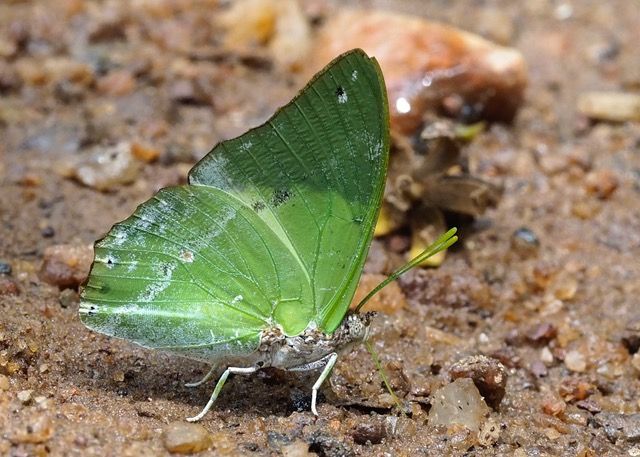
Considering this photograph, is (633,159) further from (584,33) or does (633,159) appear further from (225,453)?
(225,453)

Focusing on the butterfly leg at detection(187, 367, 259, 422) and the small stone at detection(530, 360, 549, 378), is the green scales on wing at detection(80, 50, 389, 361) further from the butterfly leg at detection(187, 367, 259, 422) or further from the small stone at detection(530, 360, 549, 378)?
the small stone at detection(530, 360, 549, 378)

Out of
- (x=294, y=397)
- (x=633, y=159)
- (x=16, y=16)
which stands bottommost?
(x=633, y=159)

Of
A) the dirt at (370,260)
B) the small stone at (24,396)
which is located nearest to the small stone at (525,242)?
the dirt at (370,260)

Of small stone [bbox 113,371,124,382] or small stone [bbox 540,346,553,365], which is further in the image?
small stone [bbox 540,346,553,365]

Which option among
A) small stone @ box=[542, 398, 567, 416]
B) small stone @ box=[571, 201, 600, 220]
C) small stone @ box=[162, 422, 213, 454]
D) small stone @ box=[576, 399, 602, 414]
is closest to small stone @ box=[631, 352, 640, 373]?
small stone @ box=[576, 399, 602, 414]

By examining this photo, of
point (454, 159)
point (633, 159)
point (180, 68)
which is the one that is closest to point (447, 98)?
point (454, 159)
